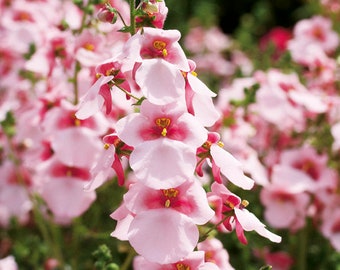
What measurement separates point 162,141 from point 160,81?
0.08 m

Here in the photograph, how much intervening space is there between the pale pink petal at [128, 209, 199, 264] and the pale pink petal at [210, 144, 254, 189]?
9 cm

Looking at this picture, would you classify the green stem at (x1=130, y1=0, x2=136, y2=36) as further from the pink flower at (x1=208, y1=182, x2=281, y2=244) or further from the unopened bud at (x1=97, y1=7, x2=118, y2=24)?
the pink flower at (x1=208, y1=182, x2=281, y2=244)

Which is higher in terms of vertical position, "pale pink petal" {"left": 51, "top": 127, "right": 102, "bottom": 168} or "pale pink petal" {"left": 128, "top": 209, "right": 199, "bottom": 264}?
"pale pink petal" {"left": 128, "top": 209, "right": 199, "bottom": 264}

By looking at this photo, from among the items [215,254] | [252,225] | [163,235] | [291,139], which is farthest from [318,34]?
[163,235]

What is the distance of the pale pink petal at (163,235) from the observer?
0.91 m

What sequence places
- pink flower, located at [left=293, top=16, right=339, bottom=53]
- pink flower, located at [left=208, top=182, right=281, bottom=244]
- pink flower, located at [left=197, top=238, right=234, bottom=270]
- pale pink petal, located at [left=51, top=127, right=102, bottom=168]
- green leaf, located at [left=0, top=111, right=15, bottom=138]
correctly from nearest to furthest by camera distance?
pink flower, located at [left=208, top=182, right=281, bottom=244], pink flower, located at [left=197, top=238, right=234, bottom=270], pale pink petal, located at [left=51, top=127, right=102, bottom=168], green leaf, located at [left=0, top=111, right=15, bottom=138], pink flower, located at [left=293, top=16, right=339, bottom=53]

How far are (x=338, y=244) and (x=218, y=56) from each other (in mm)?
1784

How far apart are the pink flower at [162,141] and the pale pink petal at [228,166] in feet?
0.15

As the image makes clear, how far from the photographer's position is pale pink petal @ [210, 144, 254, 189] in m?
0.98

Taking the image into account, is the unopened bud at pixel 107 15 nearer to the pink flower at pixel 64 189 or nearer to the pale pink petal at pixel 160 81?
the pale pink petal at pixel 160 81

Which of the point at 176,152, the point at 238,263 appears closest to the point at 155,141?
the point at 176,152

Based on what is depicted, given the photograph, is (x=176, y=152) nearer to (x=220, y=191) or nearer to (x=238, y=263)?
(x=220, y=191)

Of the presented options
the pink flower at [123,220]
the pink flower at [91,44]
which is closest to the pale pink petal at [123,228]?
the pink flower at [123,220]

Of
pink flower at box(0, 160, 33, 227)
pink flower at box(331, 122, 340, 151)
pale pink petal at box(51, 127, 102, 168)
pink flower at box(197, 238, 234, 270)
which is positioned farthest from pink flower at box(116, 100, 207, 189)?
pink flower at box(0, 160, 33, 227)
